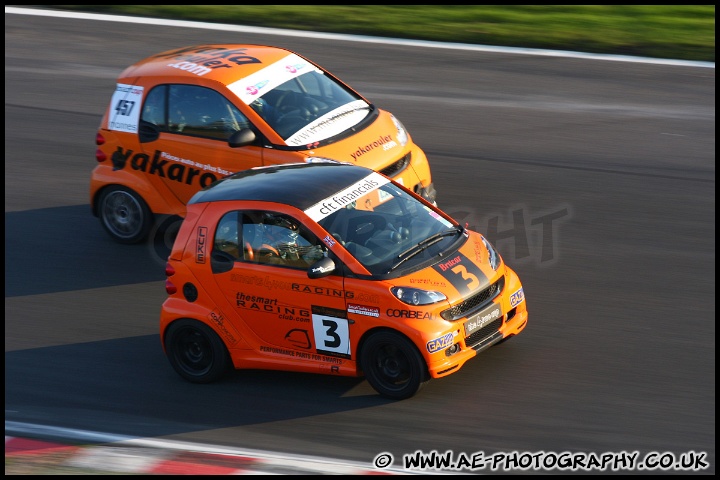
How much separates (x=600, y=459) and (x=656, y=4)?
14.2 m

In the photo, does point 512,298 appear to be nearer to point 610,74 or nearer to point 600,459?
point 600,459

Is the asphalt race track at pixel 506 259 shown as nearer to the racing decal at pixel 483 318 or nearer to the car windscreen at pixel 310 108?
the racing decal at pixel 483 318

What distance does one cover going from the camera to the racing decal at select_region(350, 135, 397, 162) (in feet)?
34.3

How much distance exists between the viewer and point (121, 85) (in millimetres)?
11258

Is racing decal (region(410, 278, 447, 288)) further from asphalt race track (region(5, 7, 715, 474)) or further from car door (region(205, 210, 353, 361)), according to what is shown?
asphalt race track (region(5, 7, 715, 474))

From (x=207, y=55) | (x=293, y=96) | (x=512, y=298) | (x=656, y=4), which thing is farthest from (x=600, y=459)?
(x=656, y=4)

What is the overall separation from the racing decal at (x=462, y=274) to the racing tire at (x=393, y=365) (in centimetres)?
62

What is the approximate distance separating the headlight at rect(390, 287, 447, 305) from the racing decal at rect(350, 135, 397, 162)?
291 cm

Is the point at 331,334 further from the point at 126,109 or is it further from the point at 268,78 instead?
the point at 126,109

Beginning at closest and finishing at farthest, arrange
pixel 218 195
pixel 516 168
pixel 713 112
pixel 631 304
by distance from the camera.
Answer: pixel 218 195
pixel 631 304
pixel 516 168
pixel 713 112

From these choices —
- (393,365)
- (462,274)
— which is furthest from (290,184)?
(393,365)

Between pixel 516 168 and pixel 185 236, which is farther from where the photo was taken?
pixel 516 168

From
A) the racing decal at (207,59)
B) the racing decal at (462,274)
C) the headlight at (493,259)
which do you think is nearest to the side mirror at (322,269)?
the racing decal at (462,274)

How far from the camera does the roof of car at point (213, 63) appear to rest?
10898 millimetres
